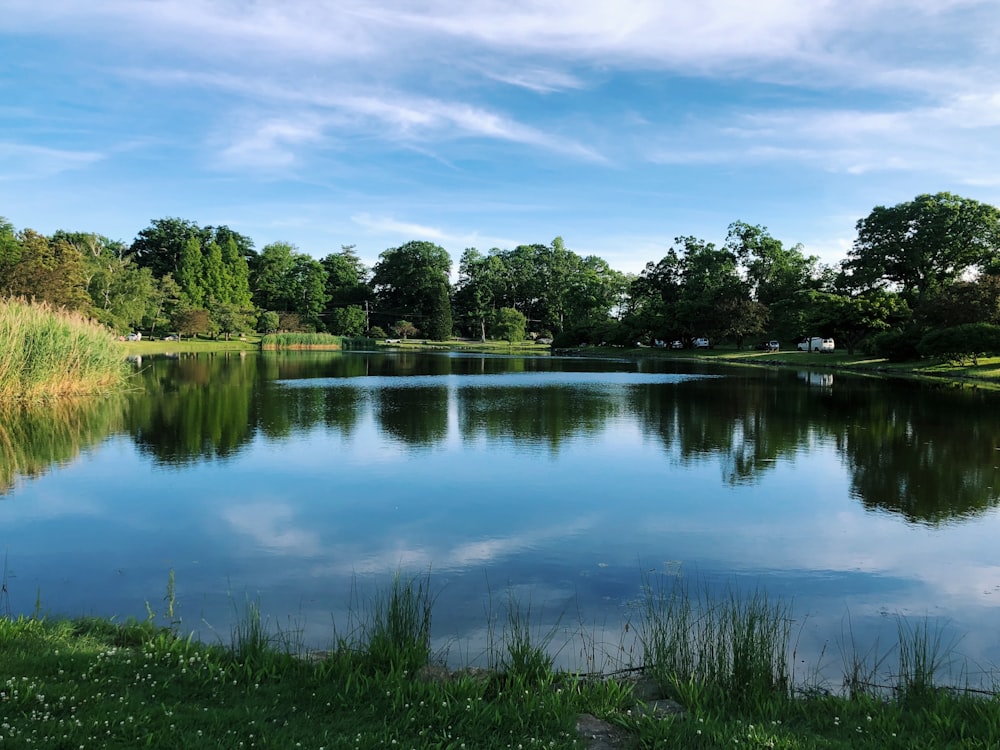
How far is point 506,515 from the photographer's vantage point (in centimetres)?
1034

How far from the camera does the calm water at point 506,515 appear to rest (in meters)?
6.93

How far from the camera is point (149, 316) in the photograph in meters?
69.9

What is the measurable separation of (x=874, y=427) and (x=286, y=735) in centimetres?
1898

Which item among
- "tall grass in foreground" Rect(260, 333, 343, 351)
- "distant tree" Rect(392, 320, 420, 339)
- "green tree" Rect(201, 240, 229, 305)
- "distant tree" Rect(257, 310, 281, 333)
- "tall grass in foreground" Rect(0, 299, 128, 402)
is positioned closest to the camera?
"tall grass in foreground" Rect(0, 299, 128, 402)

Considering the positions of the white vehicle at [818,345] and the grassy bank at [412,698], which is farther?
the white vehicle at [818,345]

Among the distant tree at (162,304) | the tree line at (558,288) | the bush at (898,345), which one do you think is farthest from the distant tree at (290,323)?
the bush at (898,345)

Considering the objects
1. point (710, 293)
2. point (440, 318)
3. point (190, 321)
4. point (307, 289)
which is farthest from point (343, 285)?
point (710, 293)

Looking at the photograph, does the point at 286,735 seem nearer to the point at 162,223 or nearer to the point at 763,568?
the point at 763,568

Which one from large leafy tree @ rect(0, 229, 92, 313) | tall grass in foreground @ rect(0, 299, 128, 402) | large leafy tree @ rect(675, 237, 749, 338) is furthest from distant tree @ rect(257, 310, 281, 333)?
tall grass in foreground @ rect(0, 299, 128, 402)

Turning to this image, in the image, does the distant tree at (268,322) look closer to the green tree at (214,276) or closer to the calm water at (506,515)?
the green tree at (214,276)

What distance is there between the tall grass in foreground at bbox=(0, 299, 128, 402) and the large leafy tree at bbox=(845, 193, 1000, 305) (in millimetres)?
56621

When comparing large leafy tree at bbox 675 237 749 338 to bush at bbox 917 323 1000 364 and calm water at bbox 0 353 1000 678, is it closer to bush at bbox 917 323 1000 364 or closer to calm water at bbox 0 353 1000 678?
bush at bbox 917 323 1000 364

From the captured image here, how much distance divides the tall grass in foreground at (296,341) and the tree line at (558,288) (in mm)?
5241

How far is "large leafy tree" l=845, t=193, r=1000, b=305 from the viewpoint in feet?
191
